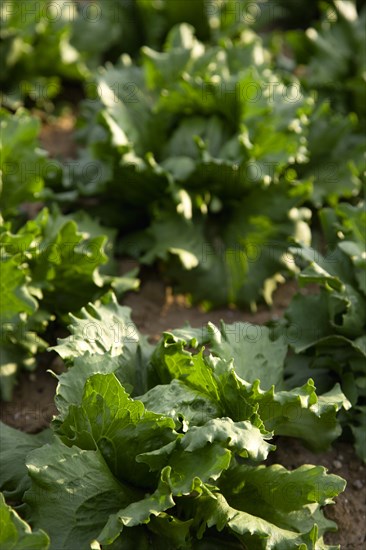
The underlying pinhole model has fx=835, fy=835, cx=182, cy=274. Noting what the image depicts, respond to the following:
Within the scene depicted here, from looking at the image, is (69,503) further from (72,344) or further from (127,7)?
(127,7)

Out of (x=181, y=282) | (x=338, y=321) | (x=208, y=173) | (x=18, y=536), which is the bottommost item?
(x=181, y=282)

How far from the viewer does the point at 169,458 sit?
3061 mm

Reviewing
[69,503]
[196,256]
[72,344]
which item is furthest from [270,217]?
[69,503]

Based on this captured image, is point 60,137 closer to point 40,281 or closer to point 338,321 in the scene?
point 40,281

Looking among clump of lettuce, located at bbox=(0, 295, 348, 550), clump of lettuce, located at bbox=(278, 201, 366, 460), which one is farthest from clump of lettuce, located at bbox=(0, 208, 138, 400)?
clump of lettuce, located at bbox=(278, 201, 366, 460)

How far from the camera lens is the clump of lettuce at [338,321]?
3.72 meters

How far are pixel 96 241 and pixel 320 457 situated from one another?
146 centimetres

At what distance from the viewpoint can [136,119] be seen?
479 cm

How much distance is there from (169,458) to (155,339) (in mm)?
1267

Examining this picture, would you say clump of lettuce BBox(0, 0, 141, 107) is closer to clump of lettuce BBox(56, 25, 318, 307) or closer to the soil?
clump of lettuce BBox(56, 25, 318, 307)

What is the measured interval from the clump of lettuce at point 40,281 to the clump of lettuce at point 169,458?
0.43 meters

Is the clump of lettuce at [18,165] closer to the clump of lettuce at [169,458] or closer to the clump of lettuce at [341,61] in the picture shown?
the clump of lettuce at [169,458]

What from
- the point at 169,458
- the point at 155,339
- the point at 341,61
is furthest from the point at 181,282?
the point at 341,61

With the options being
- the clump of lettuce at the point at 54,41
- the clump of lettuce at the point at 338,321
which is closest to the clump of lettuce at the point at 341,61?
the clump of lettuce at the point at 54,41
